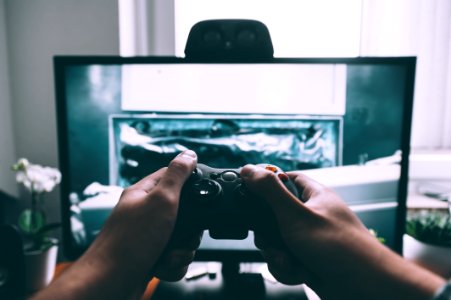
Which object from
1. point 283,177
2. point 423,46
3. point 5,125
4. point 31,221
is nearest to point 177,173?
point 283,177

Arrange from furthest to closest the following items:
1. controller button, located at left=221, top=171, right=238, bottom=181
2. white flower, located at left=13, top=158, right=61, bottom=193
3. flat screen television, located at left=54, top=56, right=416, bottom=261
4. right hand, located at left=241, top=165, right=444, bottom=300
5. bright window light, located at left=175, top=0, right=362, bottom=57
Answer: bright window light, located at left=175, top=0, right=362, bottom=57, white flower, located at left=13, top=158, right=61, bottom=193, flat screen television, located at left=54, top=56, right=416, bottom=261, controller button, located at left=221, top=171, right=238, bottom=181, right hand, located at left=241, top=165, right=444, bottom=300

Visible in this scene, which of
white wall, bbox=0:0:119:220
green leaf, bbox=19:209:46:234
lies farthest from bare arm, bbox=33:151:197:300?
white wall, bbox=0:0:119:220

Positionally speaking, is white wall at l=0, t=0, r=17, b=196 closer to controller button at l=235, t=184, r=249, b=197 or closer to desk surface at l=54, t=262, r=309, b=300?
desk surface at l=54, t=262, r=309, b=300

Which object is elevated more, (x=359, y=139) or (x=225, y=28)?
(x=225, y=28)

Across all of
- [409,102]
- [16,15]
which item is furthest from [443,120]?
[16,15]

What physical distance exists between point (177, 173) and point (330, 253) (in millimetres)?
175

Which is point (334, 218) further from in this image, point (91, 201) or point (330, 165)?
point (91, 201)

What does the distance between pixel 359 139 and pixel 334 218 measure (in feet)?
0.91

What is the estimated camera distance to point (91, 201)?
629mm

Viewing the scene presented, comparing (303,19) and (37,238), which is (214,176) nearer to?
(37,238)

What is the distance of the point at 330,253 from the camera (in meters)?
0.35

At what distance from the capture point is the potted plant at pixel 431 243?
0.63 metres

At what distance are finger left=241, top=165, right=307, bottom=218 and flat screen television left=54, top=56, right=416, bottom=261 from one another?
229 mm

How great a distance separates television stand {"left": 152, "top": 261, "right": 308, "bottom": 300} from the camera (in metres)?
0.61
